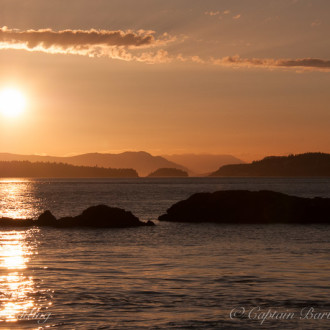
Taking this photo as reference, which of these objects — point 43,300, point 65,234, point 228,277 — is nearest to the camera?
point 43,300

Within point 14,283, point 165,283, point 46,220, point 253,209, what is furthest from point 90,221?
point 165,283

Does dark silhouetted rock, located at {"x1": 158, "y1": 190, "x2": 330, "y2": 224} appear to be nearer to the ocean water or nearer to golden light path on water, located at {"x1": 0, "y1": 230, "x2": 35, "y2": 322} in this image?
the ocean water

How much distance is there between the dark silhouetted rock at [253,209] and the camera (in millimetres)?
66125

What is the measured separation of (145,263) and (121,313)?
1242cm

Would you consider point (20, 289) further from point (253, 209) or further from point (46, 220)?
point (253, 209)

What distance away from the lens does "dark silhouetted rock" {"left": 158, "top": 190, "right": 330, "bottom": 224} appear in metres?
66.1

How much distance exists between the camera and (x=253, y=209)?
67062 millimetres

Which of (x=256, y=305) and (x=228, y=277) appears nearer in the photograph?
(x=256, y=305)

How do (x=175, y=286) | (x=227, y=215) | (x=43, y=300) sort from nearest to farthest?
1. (x=43, y=300)
2. (x=175, y=286)
3. (x=227, y=215)

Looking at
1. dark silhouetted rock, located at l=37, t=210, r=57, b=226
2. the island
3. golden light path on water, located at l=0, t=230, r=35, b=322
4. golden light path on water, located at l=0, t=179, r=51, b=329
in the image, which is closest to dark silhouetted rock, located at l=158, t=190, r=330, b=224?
the island

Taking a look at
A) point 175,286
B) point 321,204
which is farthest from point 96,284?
point 321,204

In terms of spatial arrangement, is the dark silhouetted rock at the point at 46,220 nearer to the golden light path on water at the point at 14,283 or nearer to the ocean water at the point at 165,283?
the ocean water at the point at 165,283

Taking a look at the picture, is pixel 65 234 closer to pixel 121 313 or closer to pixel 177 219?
pixel 177 219

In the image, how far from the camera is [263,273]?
29.6 metres
